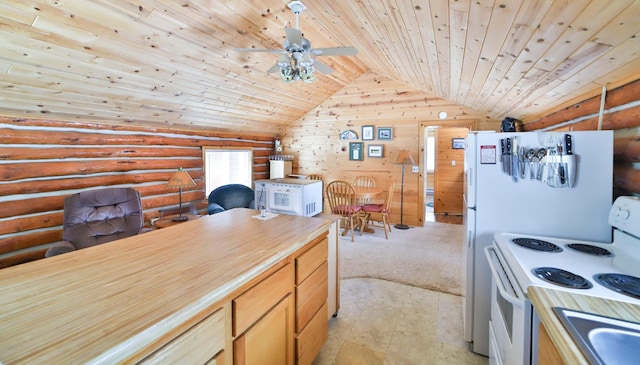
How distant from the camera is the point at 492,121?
5184mm

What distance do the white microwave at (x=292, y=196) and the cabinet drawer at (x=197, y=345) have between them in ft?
6.48

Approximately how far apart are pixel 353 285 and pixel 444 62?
8.19ft

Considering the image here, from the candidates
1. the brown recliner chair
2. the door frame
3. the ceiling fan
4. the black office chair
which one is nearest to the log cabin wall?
the door frame

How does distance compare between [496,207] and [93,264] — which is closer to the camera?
[93,264]

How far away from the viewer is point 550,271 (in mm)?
1280

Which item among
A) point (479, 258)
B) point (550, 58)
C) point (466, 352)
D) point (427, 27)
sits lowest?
point (466, 352)

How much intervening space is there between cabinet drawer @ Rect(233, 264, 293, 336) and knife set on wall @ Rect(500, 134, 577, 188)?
159 cm

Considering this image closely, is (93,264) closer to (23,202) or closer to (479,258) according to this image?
(479,258)

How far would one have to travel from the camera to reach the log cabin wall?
5578mm

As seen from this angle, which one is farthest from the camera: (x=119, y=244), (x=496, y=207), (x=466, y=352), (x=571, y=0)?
(x=466, y=352)

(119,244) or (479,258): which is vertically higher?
(119,244)

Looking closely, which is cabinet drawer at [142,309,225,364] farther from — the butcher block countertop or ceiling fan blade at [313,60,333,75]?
ceiling fan blade at [313,60,333,75]

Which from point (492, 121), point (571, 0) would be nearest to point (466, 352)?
point (571, 0)

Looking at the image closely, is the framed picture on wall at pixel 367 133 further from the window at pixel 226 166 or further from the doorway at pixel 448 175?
the window at pixel 226 166
